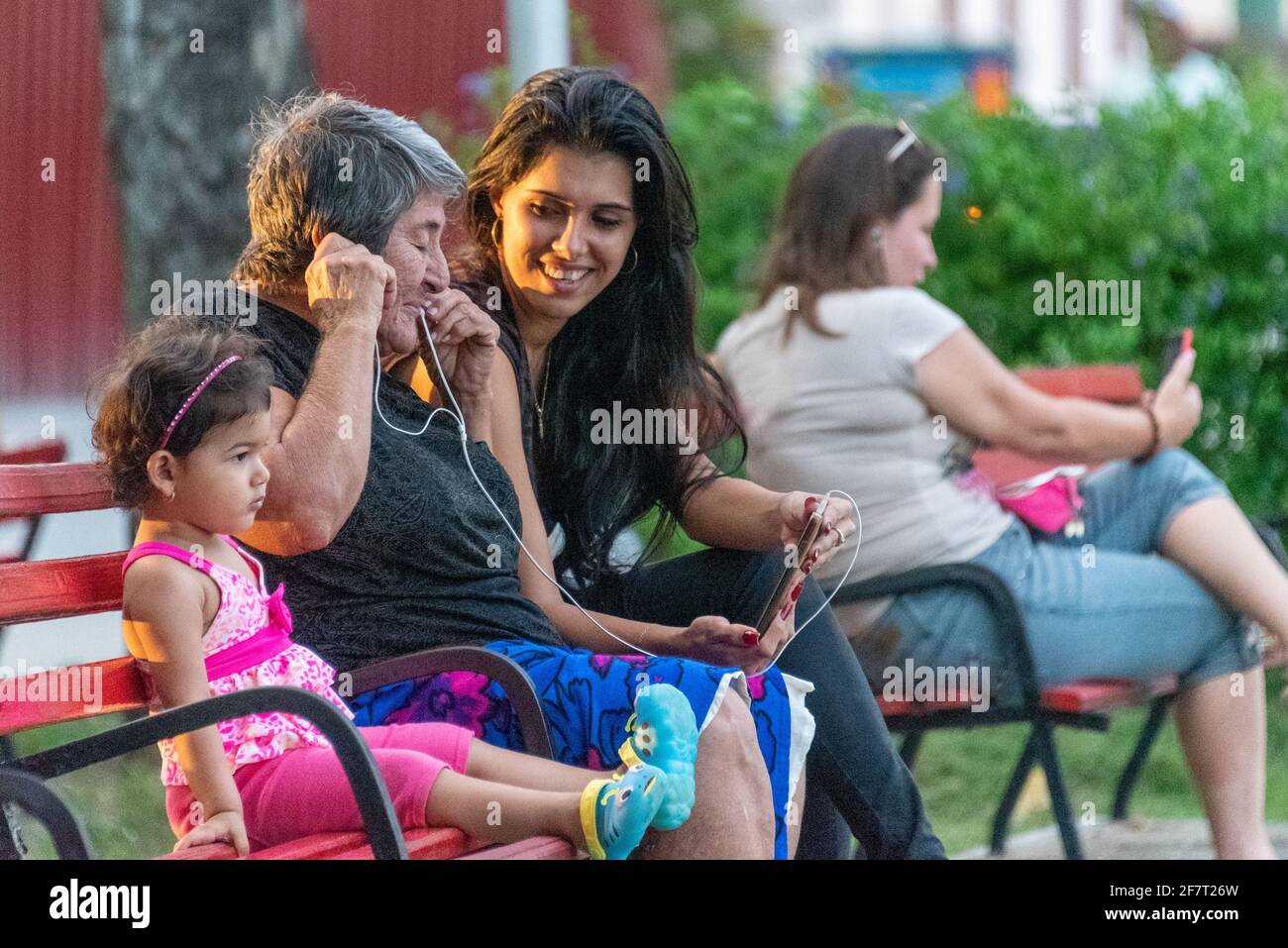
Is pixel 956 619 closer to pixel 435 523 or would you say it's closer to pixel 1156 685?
pixel 1156 685

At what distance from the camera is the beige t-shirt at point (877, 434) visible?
135 inches

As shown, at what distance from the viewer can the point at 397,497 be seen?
8.35ft

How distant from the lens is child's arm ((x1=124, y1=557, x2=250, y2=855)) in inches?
87.0

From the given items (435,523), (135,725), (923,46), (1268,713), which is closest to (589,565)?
(435,523)

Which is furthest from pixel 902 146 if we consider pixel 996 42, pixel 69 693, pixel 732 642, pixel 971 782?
pixel 996 42

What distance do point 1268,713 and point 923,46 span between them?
5.84 m

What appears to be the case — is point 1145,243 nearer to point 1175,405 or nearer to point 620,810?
point 1175,405

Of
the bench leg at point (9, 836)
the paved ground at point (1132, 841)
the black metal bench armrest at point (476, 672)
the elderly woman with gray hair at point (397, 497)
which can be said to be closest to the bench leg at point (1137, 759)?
the paved ground at point (1132, 841)

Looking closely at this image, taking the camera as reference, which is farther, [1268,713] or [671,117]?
[671,117]

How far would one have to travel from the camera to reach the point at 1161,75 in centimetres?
577

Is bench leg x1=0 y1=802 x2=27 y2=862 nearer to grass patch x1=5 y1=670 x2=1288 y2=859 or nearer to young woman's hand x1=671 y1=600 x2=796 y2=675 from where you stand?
young woman's hand x1=671 y1=600 x2=796 y2=675

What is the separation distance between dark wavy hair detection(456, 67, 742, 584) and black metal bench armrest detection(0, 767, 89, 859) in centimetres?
109

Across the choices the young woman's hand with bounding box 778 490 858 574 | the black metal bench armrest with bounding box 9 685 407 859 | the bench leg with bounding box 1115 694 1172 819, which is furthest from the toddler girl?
the bench leg with bounding box 1115 694 1172 819

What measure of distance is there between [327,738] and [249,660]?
0.82 ft
